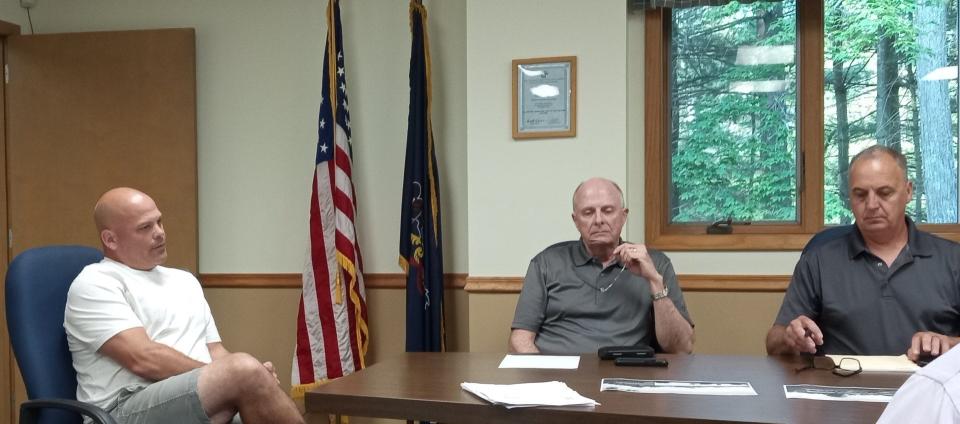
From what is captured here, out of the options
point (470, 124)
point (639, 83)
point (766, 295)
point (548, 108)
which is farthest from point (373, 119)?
point (766, 295)

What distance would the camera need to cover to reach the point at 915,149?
118 inches

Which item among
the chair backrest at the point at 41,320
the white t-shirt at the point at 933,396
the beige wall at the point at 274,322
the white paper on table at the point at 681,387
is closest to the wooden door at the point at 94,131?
the beige wall at the point at 274,322

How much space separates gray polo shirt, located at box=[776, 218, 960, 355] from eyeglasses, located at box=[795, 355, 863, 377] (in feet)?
0.81

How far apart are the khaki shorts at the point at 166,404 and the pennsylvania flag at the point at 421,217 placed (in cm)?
132

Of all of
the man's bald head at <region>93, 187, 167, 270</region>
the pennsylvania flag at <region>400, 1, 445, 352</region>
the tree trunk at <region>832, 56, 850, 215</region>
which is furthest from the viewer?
the pennsylvania flag at <region>400, 1, 445, 352</region>

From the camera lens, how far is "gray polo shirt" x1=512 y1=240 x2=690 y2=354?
2.38 m

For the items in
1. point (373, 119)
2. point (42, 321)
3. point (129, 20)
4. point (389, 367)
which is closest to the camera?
point (389, 367)

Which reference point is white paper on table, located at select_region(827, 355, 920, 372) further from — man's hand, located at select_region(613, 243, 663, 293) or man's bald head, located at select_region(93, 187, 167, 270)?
man's bald head, located at select_region(93, 187, 167, 270)

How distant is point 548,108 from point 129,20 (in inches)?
84.9

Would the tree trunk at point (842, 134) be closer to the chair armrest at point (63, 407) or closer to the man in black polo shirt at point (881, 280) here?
the man in black polo shirt at point (881, 280)

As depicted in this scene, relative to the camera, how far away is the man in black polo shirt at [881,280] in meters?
2.02

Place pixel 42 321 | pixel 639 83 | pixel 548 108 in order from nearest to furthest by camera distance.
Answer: pixel 42 321, pixel 548 108, pixel 639 83

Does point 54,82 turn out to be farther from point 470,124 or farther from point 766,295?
point 766,295

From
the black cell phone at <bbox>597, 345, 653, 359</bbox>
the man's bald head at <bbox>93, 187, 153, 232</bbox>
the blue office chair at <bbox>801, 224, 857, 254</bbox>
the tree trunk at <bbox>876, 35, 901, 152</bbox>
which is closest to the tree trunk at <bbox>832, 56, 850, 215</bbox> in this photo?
the tree trunk at <bbox>876, 35, 901, 152</bbox>
